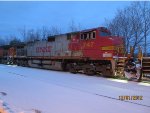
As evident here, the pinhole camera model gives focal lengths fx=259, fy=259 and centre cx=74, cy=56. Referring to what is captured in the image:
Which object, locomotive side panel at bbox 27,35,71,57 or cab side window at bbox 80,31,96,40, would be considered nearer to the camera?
cab side window at bbox 80,31,96,40

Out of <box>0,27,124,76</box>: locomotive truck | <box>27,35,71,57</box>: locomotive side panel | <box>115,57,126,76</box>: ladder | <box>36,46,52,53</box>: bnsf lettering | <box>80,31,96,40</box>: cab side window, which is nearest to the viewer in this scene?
<box>115,57,126,76</box>: ladder

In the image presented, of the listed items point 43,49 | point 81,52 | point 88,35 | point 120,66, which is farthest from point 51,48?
point 120,66

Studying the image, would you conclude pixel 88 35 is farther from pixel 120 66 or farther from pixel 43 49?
pixel 43 49

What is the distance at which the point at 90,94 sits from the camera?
32.4 feet

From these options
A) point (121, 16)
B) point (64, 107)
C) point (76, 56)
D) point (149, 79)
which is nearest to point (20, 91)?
point (64, 107)

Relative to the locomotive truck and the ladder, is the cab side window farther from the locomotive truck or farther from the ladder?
the ladder

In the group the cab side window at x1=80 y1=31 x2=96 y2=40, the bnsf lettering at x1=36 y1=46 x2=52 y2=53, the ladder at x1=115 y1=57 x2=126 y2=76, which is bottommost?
the ladder at x1=115 y1=57 x2=126 y2=76

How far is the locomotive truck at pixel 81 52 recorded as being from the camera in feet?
57.2

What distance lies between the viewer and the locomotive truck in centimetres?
1742

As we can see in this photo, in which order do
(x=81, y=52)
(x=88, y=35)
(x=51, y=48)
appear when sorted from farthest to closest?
(x=51, y=48) → (x=81, y=52) → (x=88, y=35)

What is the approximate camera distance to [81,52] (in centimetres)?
2014

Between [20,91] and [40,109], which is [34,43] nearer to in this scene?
[20,91]

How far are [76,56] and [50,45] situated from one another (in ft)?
18.1

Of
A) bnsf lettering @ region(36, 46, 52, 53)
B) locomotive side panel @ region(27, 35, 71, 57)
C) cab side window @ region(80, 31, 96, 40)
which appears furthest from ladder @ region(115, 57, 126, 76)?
bnsf lettering @ region(36, 46, 52, 53)
